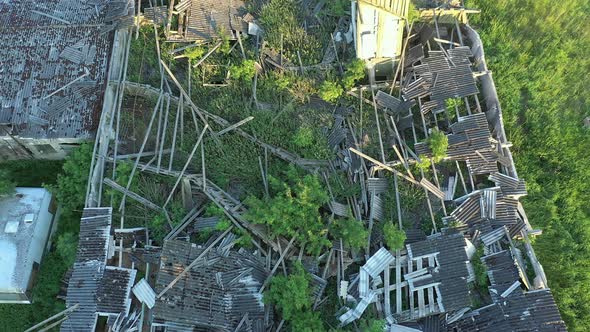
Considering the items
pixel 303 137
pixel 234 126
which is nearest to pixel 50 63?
pixel 234 126

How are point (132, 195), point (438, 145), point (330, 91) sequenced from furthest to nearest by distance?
point (330, 91) → point (132, 195) → point (438, 145)

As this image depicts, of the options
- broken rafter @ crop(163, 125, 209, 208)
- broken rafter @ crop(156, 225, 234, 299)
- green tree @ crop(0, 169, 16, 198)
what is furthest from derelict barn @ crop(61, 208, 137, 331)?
green tree @ crop(0, 169, 16, 198)

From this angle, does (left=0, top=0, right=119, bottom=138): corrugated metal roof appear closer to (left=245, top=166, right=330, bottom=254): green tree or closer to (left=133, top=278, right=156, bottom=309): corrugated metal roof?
(left=133, top=278, right=156, bottom=309): corrugated metal roof

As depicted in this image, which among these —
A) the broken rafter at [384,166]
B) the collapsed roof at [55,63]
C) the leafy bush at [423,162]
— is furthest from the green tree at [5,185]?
the leafy bush at [423,162]

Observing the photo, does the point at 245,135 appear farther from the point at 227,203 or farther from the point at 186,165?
the point at 227,203

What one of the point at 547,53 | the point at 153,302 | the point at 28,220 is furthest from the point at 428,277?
the point at 28,220

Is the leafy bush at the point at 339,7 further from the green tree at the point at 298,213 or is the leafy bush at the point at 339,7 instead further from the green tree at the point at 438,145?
the green tree at the point at 298,213
